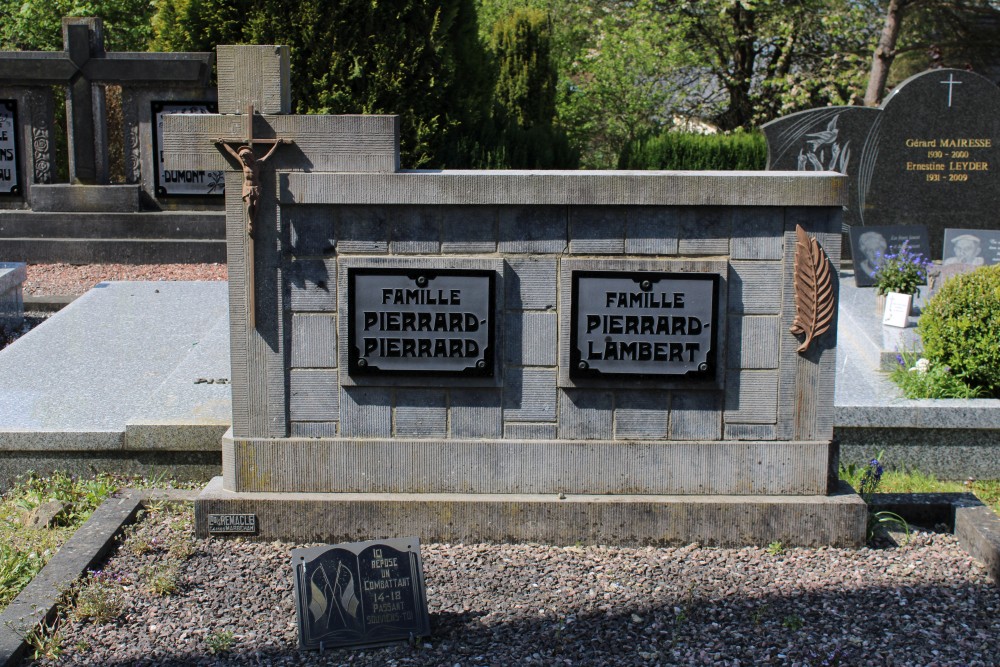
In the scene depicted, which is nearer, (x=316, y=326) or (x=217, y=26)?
(x=316, y=326)

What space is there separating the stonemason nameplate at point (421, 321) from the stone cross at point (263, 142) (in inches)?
8.7

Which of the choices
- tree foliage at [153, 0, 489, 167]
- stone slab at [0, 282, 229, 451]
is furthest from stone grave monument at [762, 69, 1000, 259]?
stone slab at [0, 282, 229, 451]

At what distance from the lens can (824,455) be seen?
5195 millimetres

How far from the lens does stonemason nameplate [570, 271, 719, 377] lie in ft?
16.6

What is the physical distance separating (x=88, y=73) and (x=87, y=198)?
5.26 ft

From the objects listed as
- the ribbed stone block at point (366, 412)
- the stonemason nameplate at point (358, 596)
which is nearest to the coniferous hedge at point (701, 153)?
the ribbed stone block at point (366, 412)

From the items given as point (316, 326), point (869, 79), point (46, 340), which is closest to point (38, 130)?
point (46, 340)

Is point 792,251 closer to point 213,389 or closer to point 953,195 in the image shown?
point 213,389

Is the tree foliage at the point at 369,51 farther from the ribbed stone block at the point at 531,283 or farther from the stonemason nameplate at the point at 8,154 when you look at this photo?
the ribbed stone block at the point at 531,283

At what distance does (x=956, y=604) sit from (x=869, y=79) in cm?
1841

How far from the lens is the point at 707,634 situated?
4258 mm

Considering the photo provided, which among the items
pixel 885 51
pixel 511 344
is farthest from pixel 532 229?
pixel 885 51

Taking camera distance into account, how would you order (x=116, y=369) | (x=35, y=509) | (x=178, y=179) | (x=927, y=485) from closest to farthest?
(x=35, y=509) < (x=927, y=485) < (x=116, y=369) < (x=178, y=179)

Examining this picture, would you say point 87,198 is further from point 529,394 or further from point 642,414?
point 642,414
